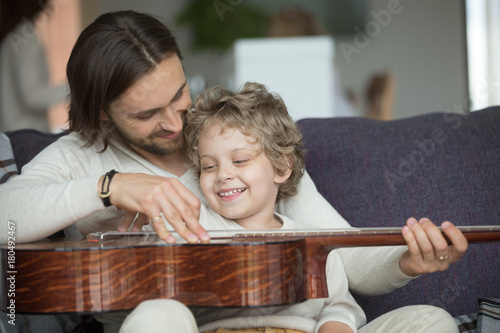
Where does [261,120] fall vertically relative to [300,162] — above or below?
above

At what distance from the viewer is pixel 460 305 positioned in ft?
5.94

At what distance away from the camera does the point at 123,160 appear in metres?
1.79

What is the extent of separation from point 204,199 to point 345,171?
0.50 meters

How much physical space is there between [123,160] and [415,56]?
5127 millimetres

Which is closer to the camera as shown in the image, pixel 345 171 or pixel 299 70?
pixel 345 171

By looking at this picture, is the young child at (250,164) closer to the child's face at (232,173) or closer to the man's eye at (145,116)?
the child's face at (232,173)

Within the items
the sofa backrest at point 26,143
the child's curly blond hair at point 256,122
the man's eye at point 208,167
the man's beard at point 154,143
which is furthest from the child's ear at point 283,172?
the sofa backrest at point 26,143

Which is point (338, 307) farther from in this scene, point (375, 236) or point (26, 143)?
point (26, 143)

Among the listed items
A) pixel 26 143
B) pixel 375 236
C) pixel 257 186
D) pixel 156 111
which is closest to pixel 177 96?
pixel 156 111

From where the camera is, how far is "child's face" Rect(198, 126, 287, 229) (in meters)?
1.64

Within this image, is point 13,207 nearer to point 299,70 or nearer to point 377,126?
point 377,126

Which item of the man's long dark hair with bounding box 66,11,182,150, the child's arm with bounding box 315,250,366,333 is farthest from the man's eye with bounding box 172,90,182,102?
the child's arm with bounding box 315,250,366,333

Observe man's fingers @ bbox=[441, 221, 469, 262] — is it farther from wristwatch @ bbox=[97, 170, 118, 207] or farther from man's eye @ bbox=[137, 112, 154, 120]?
man's eye @ bbox=[137, 112, 154, 120]

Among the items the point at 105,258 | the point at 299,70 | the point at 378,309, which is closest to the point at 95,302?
the point at 105,258
